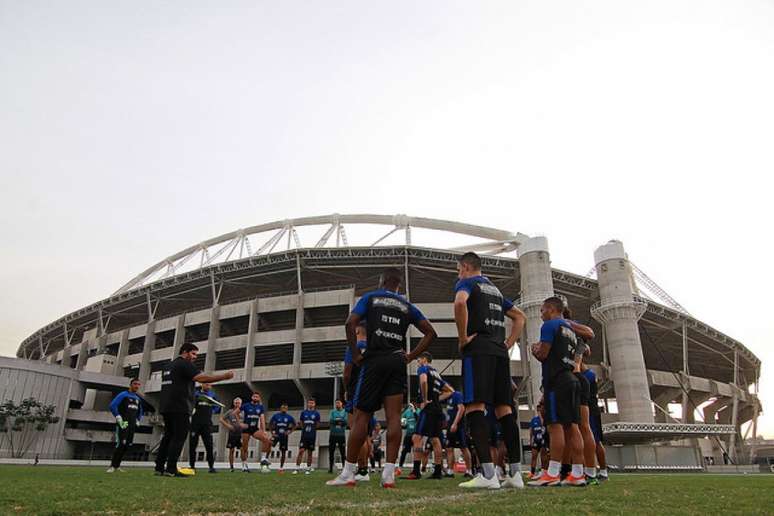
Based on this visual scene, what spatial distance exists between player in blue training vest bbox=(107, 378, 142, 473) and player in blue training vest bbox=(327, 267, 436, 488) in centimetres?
680

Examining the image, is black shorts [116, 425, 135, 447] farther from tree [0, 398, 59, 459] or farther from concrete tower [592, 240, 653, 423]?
tree [0, 398, 59, 459]

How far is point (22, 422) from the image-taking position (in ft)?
128

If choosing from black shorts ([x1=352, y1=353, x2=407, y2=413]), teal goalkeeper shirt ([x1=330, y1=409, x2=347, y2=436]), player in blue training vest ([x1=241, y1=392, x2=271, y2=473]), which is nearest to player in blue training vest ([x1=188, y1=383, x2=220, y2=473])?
player in blue training vest ([x1=241, y1=392, x2=271, y2=473])

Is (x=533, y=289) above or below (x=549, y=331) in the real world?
above

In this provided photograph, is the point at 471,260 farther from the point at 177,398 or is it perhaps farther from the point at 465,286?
the point at 177,398

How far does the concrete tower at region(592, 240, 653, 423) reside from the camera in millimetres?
35156

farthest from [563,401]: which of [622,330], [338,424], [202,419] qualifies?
[622,330]

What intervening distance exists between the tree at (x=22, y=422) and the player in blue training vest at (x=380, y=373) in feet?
148

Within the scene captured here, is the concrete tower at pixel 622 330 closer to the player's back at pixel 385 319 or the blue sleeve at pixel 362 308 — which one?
the player's back at pixel 385 319

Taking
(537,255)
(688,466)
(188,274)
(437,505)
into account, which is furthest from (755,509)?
(188,274)

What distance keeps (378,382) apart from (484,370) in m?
1.01

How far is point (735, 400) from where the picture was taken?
49.2 metres

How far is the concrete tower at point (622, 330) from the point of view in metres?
35.2

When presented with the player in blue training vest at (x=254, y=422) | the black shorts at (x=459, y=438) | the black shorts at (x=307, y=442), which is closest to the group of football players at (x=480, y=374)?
the black shorts at (x=459, y=438)
